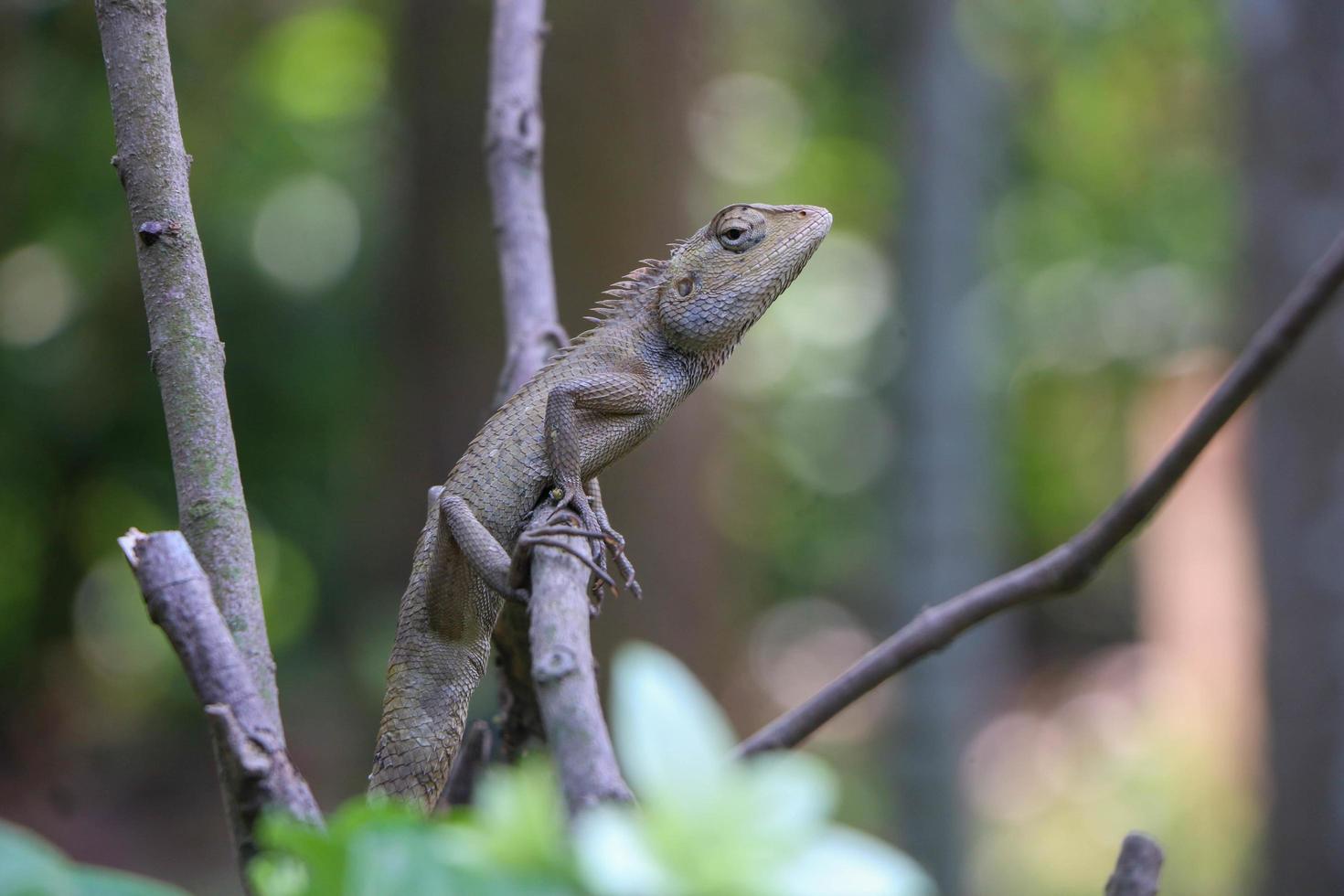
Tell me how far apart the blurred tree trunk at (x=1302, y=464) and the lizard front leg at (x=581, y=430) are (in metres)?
3.15

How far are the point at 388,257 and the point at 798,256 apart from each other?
4.23 m

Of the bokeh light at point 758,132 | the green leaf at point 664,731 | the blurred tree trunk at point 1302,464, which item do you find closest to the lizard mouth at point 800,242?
the green leaf at point 664,731

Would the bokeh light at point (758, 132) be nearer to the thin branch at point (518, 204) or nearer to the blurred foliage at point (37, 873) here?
the thin branch at point (518, 204)

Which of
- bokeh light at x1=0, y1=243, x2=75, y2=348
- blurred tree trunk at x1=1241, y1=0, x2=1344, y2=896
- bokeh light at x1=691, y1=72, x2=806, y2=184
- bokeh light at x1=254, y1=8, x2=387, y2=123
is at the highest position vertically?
bokeh light at x1=254, y1=8, x2=387, y2=123

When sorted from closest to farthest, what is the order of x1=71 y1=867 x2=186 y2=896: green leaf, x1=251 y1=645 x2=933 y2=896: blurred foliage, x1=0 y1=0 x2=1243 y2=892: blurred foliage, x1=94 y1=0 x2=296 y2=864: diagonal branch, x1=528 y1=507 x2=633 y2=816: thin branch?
1. x1=251 y1=645 x2=933 y2=896: blurred foliage
2. x1=71 y1=867 x2=186 y2=896: green leaf
3. x1=528 y1=507 x2=633 y2=816: thin branch
4. x1=94 y1=0 x2=296 y2=864: diagonal branch
5. x1=0 y1=0 x2=1243 y2=892: blurred foliage

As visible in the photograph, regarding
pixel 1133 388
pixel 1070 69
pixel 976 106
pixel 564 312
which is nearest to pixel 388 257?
pixel 564 312

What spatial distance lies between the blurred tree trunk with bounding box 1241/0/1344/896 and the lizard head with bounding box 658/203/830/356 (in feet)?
9.11

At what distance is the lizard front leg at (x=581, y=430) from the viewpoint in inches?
79.6

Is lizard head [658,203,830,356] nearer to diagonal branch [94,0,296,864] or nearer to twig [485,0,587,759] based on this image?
twig [485,0,587,759]

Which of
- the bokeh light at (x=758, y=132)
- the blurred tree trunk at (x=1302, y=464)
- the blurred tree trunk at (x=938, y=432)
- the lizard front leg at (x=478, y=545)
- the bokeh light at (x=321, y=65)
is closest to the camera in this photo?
the lizard front leg at (x=478, y=545)

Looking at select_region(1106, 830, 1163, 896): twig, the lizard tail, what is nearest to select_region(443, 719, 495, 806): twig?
the lizard tail

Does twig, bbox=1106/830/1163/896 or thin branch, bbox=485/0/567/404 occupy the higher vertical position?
thin branch, bbox=485/0/567/404

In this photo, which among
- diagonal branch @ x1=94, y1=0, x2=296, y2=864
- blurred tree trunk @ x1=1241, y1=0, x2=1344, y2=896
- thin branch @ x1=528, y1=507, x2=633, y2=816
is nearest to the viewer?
thin branch @ x1=528, y1=507, x2=633, y2=816

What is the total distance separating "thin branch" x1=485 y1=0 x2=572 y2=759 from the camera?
2.50 m
